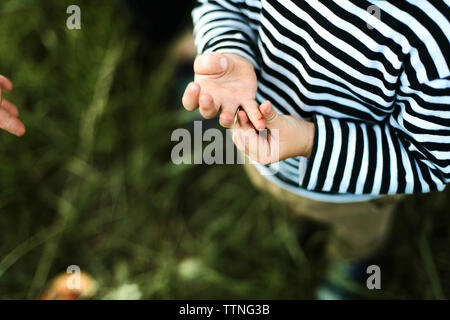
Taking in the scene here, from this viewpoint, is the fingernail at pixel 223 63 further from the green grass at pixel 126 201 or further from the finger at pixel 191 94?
the green grass at pixel 126 201

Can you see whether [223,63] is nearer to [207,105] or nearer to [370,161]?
[207,105]

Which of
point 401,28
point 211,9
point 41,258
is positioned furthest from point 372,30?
point 41,258

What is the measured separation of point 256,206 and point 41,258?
22.3 inches

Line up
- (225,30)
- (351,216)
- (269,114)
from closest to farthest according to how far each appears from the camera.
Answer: (269,114), (225,30), (351,216)

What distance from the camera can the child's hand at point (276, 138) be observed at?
1.60 ft

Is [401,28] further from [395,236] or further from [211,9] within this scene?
[395,236]

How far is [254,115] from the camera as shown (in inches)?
18.3

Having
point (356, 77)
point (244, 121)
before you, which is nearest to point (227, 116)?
point (244, 121)

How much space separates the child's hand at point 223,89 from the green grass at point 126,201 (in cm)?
55

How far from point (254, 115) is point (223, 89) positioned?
6 centimetres

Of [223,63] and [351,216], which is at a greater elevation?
[223,63]

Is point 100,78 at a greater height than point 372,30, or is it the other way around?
point 100,78
